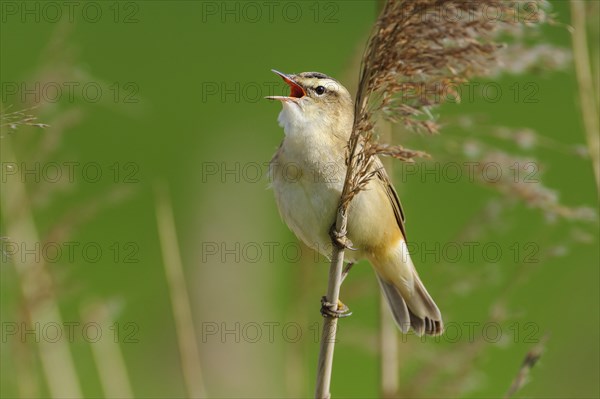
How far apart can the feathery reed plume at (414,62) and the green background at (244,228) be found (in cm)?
28

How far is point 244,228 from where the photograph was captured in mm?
4312

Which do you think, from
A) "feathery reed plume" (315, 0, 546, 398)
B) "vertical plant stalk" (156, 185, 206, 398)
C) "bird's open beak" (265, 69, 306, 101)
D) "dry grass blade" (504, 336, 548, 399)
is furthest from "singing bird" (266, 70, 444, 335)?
"dry grass blade" (504, 336, 548, 399)

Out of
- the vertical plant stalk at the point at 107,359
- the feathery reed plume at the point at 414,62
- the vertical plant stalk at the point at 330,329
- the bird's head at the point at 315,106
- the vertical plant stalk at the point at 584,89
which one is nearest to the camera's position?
the feathery reed plume at the point at 414,62

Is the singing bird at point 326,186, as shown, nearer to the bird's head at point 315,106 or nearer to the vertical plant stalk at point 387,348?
the bird's head at point 315,106

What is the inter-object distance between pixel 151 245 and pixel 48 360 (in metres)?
2.59

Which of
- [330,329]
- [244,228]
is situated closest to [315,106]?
[330,329]

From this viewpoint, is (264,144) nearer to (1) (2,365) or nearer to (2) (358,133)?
(1) (2,365)

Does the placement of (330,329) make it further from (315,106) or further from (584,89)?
(584,89)

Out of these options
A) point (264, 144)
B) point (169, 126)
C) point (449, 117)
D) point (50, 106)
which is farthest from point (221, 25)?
point (449, 117)

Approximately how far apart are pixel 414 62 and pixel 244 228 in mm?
2548

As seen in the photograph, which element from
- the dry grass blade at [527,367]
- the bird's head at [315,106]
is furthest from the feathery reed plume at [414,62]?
the bird's head at [315,106]

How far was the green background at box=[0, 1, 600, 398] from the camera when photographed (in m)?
2.58

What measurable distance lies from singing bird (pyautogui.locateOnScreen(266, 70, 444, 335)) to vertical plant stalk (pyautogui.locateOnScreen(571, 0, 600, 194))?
0.62 meters

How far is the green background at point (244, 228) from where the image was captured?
8.48 feet
